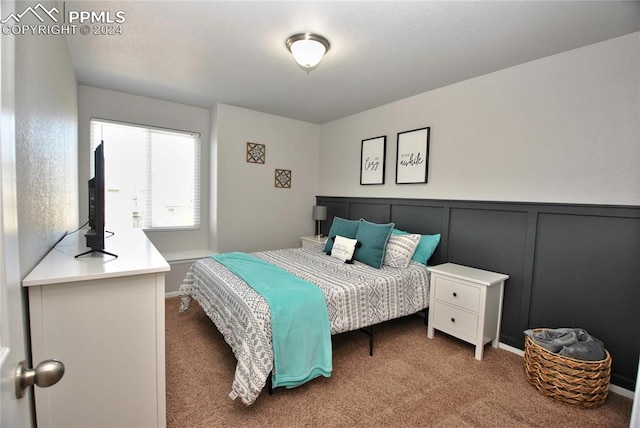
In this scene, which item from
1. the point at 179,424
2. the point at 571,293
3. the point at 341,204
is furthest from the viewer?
the point at 341,204

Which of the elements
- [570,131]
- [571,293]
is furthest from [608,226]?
[570,131]

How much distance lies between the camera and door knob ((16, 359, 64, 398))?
0.56m

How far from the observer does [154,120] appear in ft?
12.8

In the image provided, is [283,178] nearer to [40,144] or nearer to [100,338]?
[40,144]

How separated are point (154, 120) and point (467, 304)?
13.9ft

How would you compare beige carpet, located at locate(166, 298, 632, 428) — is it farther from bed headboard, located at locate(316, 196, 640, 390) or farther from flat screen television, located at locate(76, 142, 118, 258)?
flat screen television, located at locate(76, 142, 118, 258)

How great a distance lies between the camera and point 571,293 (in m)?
2.32

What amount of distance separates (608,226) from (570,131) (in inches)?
30.6

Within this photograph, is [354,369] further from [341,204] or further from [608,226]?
[341,204]

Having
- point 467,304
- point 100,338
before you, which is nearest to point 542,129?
point 467,304

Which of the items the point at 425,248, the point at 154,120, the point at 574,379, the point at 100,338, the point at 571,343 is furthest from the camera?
the point at 154,120

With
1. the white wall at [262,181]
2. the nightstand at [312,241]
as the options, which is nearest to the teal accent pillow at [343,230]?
the nightstand at [312,241]

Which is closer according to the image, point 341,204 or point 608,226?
point 608,226

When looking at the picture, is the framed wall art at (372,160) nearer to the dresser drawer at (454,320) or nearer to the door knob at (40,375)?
the dresser drawer at (454,320)
